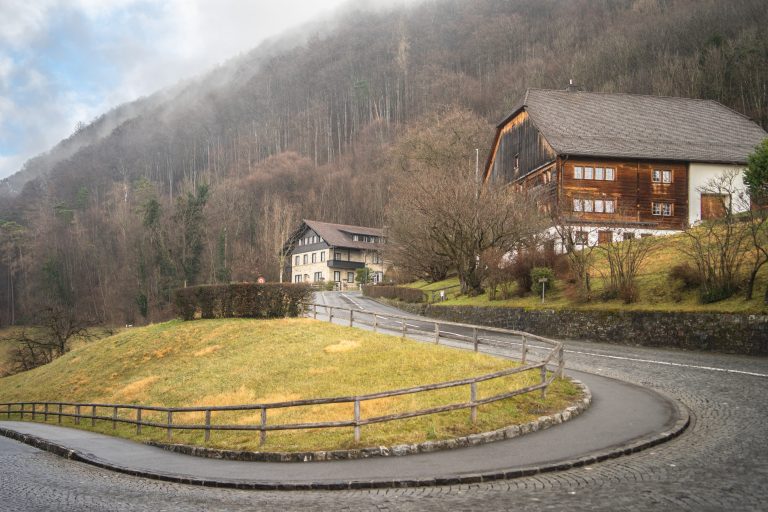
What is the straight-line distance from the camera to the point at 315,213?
111250 mm

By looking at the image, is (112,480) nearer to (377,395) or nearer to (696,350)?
(377,395)

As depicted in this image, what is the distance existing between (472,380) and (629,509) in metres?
5.70

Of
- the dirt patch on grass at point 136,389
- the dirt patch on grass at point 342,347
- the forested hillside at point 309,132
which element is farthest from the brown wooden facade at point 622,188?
the dirt patch on grass at point 136,389

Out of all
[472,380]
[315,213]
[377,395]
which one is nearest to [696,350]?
[472,380]

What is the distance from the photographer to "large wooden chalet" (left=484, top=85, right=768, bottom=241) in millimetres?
46312

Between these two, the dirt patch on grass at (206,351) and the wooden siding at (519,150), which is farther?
the wooden siding at (519,150)

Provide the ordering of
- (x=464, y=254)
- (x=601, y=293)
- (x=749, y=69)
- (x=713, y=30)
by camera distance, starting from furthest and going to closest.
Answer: (x=713, y=30), (x=749, y=69), (x=464, y=254), (x=601, y=293)

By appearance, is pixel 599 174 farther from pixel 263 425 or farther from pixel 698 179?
pixel 263 425

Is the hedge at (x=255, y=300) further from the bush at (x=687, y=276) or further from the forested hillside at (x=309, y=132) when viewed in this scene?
the forested hillside at (x=309, y=132)

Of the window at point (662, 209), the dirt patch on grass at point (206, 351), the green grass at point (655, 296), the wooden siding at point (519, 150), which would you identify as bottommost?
the dirt patch on grass at point (206, 351)

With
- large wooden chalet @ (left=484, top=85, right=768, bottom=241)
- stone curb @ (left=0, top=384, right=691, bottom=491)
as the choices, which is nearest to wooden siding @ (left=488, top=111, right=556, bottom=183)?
large wooden chalet @ (left=484, top=85, right=768, bottom=241)

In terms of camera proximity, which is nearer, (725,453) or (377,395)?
(725,453)

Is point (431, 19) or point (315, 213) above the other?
point (431, 19)

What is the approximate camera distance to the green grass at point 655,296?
22.2 m
